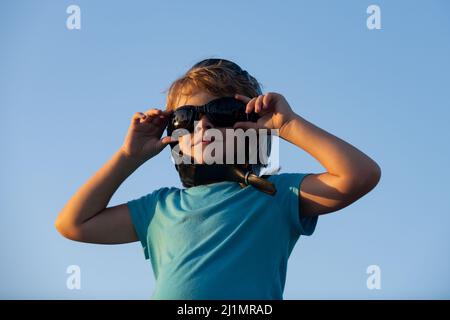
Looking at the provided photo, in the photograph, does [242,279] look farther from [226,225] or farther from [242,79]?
[242,79]

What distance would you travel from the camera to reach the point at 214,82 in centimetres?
370

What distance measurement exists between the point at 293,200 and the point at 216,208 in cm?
39

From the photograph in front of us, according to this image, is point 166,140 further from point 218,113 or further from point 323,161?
point 323,161

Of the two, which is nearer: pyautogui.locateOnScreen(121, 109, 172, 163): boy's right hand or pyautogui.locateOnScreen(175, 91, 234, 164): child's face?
pyautogui.locateOnScreen(175, 91, 234, 164): child's face

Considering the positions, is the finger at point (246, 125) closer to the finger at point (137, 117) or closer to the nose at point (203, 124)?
the nose at point (203, 124)

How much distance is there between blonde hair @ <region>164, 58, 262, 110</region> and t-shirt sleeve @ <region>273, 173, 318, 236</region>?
25.7 inches

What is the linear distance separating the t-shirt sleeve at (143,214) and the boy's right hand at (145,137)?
0.25 metres

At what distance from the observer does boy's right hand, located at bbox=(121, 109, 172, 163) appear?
3615 mm

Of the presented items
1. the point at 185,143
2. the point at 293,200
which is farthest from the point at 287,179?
the point at 185,143

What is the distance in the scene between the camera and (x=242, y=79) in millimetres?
3871

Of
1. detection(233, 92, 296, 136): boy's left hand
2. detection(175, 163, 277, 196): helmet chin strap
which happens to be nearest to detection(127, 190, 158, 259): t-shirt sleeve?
detection(175, 163, 277, 196): helmet chin strap

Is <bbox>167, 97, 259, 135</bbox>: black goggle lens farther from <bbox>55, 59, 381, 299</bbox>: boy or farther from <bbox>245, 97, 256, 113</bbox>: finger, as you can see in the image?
<bbox>245, 97, 256, 113</bbox>: finger

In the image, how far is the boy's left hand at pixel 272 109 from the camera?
3238 mm

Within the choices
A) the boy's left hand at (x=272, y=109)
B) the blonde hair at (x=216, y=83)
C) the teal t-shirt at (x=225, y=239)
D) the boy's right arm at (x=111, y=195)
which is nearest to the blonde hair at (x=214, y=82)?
the blonde hair at (x=216, y=83)
